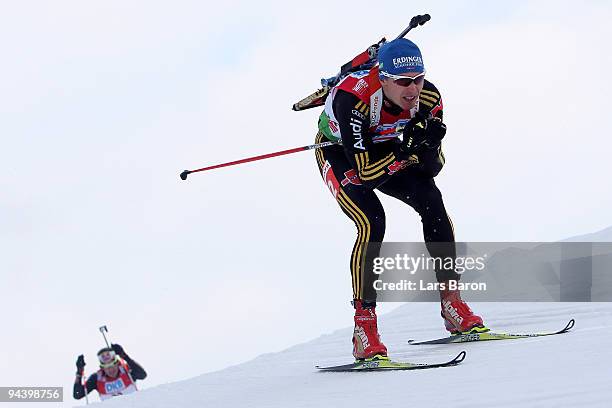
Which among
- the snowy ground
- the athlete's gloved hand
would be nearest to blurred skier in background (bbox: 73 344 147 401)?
the snowy ground

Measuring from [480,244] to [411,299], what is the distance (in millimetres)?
930

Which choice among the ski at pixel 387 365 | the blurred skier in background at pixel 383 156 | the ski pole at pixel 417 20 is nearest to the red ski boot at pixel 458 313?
the blurred skier in background at pixel 383 156

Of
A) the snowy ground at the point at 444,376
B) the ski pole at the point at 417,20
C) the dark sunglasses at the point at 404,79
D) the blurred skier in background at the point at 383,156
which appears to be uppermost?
the ski pole at the point at 417,20

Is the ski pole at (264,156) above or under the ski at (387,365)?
above

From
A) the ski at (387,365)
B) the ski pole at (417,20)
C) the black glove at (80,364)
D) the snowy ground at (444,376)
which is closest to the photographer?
the snowy ground at (444,376)

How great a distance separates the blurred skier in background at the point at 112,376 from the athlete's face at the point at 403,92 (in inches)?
330

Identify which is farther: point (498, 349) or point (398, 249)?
point (398, 249)

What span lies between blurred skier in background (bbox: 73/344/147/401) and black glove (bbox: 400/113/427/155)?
857 centimetres

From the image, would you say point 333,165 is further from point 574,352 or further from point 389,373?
point 574,352

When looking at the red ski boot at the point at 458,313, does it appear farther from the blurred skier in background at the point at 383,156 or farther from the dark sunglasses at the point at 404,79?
the dark sunglasses at the point at 404,79

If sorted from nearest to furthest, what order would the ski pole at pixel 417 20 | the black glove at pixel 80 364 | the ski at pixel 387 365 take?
1. the ski at pixel 387 365
2. the ski pole at pixel 417 20
3. the black glove at pixel 80 364

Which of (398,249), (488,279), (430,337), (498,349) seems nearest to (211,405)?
(498,349)

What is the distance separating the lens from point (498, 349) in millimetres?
5387

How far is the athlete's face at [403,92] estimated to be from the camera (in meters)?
5.50
